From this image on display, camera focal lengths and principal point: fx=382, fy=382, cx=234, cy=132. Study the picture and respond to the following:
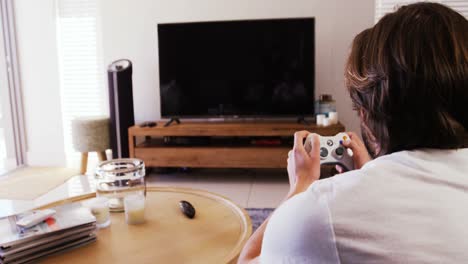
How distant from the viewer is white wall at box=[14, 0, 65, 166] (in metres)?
3.43

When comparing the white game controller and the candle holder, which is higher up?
the white game controller

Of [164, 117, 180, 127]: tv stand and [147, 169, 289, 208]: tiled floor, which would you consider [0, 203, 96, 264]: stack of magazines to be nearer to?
[147, 169, 289, 208]: tiled floor

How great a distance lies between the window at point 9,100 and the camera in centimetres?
346

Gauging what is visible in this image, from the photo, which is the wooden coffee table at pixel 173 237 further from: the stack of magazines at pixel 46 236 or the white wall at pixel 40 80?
the white wall at pixel 40 80

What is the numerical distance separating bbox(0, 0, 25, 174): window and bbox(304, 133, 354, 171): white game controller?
3383mm

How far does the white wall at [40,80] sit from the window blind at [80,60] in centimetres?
6

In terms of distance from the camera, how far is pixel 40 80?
3516mm

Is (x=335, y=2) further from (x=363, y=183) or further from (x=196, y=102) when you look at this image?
(x=363, y=183)

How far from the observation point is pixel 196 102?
122 inches

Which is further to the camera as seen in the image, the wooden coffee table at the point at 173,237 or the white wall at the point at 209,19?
the white wall at the point at 209,19

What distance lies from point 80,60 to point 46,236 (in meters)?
2.79

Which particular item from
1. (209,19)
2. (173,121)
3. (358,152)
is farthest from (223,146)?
(358,152)

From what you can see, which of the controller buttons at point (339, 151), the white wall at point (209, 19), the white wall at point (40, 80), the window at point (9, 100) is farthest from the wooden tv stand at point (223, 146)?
the controller buttons at point (339, 151)

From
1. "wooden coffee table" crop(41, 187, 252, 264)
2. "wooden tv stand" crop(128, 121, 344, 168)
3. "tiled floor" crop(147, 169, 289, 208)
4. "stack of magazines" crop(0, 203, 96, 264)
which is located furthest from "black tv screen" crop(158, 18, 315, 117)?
"stack of magazines" crop(0, 203, 96, 264)
